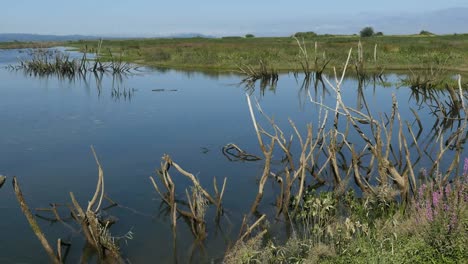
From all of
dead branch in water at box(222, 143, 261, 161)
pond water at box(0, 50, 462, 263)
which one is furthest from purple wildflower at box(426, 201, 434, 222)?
dead branch in water at box(222, 143, 261, 161)

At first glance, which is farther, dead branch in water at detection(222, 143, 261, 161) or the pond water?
dead branch in water at detection(222, 143, 261, 161)

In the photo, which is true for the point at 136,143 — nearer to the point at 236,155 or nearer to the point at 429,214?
the point at 236,155

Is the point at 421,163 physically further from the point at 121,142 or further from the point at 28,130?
the point at 28,130

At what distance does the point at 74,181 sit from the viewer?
16.2 m

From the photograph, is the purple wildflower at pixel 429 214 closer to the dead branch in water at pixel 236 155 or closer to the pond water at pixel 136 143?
the pond water at pixel 136 143

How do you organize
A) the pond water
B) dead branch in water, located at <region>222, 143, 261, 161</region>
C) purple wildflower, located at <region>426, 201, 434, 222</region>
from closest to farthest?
purple wildflower, located at <region>426, 201, 434, 222</region>
the pond water
dead branch in water, located at <region>222, 143, 261, 161</region>

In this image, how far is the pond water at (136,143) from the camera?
40.2 ft

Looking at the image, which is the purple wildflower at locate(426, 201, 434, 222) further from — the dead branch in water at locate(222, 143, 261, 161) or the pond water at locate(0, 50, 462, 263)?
the dead branch in water at locate(222, 143, 261, 161)

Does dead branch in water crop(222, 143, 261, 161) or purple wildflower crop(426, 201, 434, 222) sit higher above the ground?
purple wildflower crop(426, 201, 434, 222)

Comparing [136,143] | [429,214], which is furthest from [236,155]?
[429,214]

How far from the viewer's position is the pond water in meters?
12.3

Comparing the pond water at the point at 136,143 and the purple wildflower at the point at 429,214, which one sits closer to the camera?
the purple wildflower at the point at 429,214

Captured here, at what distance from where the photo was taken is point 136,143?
21.7 m

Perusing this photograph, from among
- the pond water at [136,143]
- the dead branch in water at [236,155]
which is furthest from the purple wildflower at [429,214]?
the dead branch in water at [236,155]
